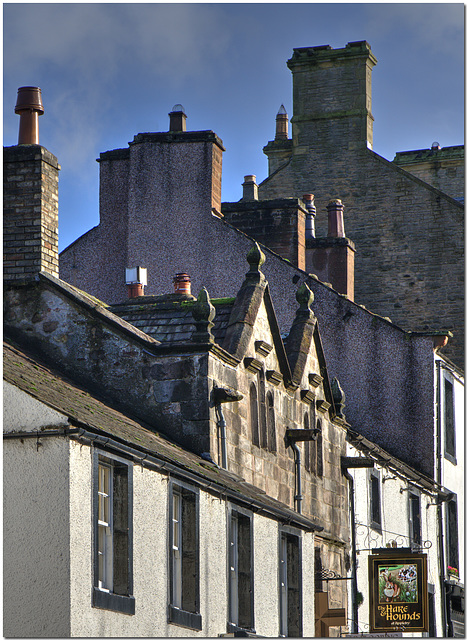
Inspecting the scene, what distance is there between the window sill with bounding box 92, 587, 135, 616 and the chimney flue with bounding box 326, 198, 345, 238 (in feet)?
67.3

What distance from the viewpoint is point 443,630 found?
3216 centimetres

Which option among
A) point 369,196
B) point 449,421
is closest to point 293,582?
point 449,421

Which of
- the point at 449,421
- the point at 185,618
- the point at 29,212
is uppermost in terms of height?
the point at 29,212

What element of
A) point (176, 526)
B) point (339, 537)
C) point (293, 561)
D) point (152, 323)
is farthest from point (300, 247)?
point (176, 526)

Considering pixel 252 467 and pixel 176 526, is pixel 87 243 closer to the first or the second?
pixel 252 467

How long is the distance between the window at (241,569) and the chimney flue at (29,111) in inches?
284

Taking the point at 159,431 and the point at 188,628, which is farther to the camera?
the point at 159,431

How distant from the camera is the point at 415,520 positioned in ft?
106

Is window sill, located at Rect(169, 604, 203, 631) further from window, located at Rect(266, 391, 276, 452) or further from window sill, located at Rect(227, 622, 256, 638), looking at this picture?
window, located at Rect(266, 391, 276, 452)

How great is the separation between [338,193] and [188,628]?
2283 centimetres

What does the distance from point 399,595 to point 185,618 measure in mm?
8260

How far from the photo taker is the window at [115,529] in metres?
15.2

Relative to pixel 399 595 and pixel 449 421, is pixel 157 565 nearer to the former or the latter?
pixel 399 595

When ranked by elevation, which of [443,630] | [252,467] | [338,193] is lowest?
[443,630]
